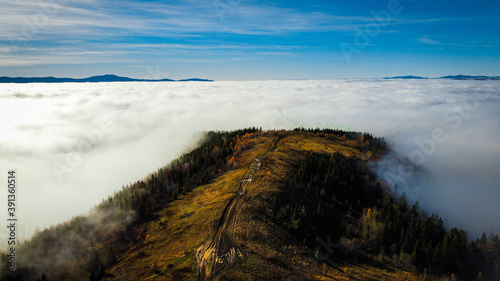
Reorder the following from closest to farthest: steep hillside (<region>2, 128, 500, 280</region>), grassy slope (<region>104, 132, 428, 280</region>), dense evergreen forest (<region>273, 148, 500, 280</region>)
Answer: grassy slope (<region>104, 132, 428, 280</region>)
steep hillside (<region>2, 128, 500, 280</region>)
dense evergreen forest (<region>273, 148, 500, 280</region>)

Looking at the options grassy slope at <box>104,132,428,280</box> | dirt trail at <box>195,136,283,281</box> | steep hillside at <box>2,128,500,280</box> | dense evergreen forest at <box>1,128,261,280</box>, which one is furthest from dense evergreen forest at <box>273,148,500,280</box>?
dense evergreen forest at <box>1,128,261,280</box>

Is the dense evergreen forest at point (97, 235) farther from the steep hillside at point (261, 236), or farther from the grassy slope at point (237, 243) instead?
the grassy slope at point (237, 243)

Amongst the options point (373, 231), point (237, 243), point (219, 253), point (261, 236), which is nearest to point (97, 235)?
point (219, 253)

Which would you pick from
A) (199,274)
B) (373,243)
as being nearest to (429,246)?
(373,243)

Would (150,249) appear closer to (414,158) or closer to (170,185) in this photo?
(170,185)

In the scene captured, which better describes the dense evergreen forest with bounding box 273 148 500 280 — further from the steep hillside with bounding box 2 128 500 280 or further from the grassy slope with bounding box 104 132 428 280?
the grassy slope with bounding box 104 132 428 280

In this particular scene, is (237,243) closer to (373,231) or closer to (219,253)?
(219,253)
